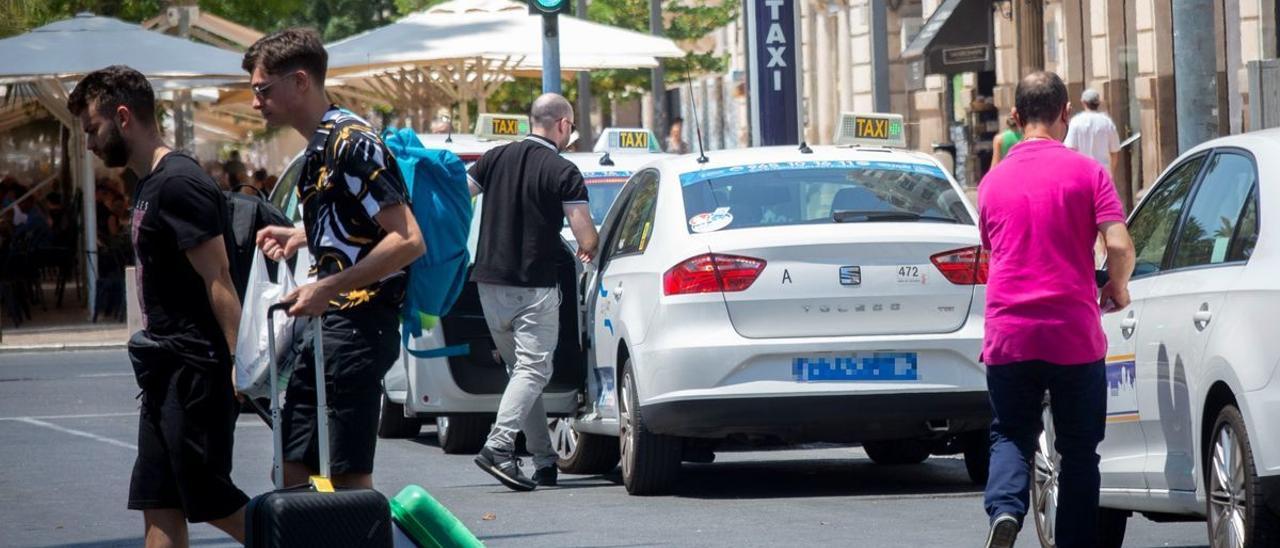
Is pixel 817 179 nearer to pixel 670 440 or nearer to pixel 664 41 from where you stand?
pixel 670 440

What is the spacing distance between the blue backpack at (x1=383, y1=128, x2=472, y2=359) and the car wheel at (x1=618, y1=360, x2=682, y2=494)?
334 centimetres

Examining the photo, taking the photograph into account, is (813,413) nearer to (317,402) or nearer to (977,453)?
(977,453)

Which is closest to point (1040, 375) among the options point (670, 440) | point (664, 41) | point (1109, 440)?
point (1109, 440)

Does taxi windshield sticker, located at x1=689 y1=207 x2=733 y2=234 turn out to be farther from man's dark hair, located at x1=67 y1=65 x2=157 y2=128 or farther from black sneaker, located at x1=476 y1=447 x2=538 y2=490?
man's dark hair, located at x1=67 y1=65 x2=157 y2=128

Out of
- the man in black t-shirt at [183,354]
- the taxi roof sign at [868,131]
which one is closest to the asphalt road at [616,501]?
the taxi roof sign at [868,131]

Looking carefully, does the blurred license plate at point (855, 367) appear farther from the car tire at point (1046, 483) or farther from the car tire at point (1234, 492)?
the car tire at point (1234, 492)

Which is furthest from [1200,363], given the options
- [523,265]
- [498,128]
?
[498,128]

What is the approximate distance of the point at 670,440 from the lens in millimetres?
10008

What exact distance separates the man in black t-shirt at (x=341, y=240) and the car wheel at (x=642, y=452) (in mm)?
3850

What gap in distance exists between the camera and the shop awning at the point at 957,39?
27.2 metres

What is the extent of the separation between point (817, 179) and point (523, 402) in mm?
1666

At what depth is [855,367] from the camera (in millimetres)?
9539

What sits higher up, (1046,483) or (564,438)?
(1046,483)

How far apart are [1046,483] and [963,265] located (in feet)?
6.11
